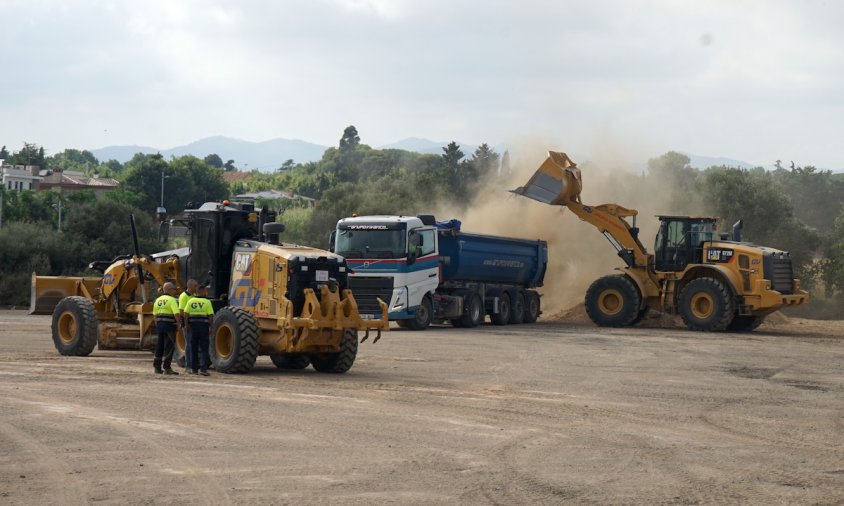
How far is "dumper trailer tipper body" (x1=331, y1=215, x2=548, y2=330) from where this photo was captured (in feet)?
102

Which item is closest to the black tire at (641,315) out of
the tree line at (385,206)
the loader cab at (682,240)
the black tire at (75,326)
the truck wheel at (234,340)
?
the loader cab at (682,240)

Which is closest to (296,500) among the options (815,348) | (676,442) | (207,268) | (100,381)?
(676,442)

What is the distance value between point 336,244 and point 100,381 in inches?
581

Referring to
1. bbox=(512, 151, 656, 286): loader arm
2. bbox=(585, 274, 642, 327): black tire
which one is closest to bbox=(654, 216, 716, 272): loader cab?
bbox=(512, 151, 656, 286): loader arm

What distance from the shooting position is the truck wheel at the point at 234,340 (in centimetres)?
1850

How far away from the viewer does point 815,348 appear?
28266 millimetres

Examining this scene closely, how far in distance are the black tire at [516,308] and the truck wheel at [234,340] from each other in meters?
19.2

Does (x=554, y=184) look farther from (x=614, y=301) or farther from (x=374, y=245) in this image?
(x=374, y=245)

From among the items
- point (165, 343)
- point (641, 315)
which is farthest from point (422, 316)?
point (165, 343)

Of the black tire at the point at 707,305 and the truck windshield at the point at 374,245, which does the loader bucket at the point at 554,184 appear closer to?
the black tire at the point at 707,305

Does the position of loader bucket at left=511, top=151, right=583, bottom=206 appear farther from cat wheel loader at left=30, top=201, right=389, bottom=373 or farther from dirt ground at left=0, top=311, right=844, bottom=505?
cat wheel loader at left=30, top=201, right=389, bottom=373

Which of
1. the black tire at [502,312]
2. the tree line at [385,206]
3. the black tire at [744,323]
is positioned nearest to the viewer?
the black tire at [744,323]

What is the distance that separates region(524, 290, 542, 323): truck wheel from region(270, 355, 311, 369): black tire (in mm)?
18605

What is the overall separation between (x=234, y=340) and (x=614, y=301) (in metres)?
18.8
